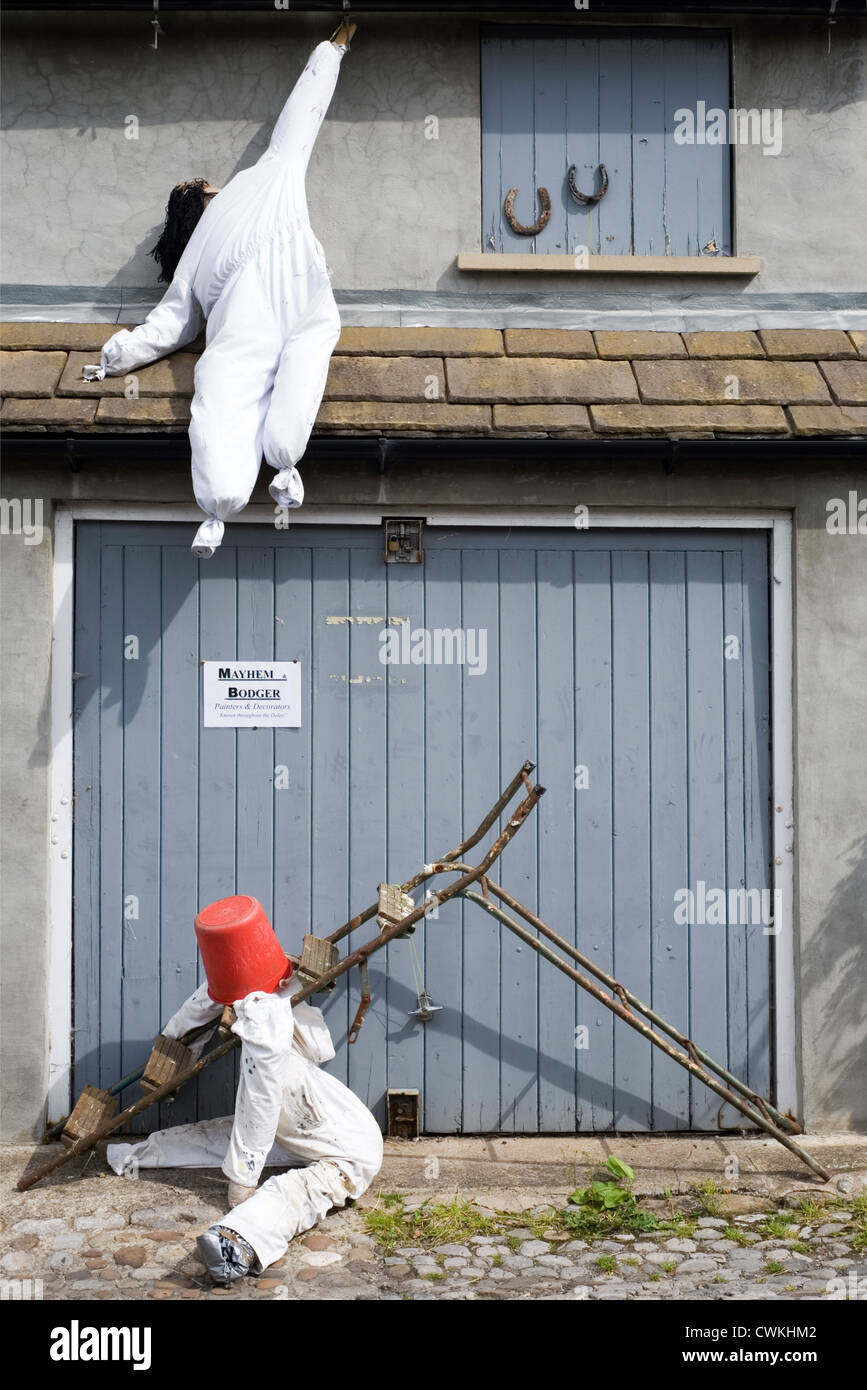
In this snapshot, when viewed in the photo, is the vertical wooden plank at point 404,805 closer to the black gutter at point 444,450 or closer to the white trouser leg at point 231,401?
the black gutter at point 444,450

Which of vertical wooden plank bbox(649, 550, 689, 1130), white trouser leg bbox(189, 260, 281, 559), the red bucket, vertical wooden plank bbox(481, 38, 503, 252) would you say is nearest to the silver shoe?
the red bucket

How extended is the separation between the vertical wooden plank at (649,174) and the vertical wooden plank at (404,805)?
6.33 feet

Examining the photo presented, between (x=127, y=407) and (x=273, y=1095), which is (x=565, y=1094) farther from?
(x=127, y=407)

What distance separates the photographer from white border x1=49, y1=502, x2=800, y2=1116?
17.2 ft

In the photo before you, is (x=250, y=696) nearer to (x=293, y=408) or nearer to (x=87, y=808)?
(x=87, y=808)

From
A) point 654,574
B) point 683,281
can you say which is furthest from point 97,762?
point 683,281

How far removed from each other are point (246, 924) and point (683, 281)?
354cm

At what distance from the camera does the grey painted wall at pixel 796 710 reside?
203 inches

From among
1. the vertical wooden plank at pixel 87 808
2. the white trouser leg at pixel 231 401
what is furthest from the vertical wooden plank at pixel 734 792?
the vertical wooden plank at pixel 87 808

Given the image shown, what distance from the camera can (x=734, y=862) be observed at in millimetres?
5355

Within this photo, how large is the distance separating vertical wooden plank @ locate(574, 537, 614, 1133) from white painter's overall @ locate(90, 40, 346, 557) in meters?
1.40

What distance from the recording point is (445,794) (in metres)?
5.32

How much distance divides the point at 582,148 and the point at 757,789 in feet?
10.1

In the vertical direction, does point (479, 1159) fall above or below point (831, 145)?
below
